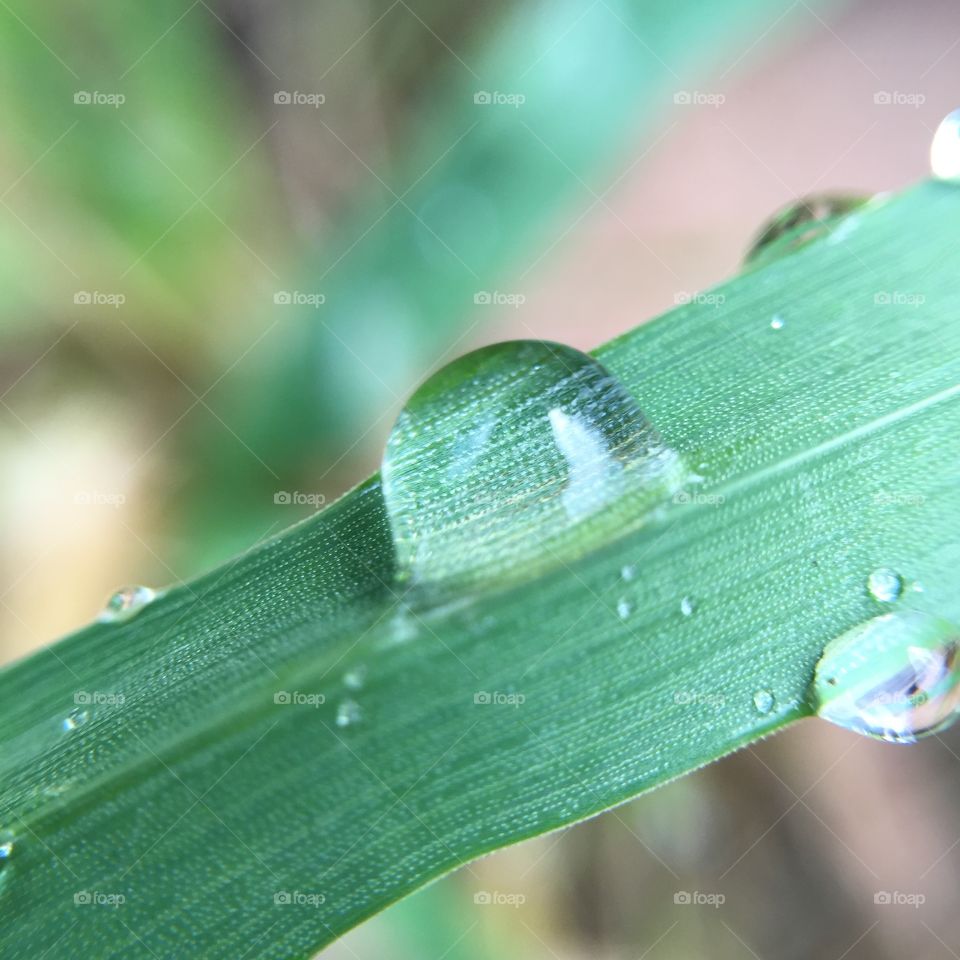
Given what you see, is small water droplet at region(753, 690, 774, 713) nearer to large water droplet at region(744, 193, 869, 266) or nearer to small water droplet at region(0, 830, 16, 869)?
Result: large water droplet at region(744, 193, 869, 266)

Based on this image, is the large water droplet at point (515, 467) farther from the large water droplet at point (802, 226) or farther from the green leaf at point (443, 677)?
the large water droplet at point (802, 226)

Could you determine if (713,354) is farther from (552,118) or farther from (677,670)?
(552,118)

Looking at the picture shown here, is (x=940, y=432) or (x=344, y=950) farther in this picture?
(x=344, y=950)

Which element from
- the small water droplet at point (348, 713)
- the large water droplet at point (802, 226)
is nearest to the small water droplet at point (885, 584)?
the large water droplet at point (802, 226)

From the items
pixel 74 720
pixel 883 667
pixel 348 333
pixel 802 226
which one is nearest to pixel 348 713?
pixel 74 720

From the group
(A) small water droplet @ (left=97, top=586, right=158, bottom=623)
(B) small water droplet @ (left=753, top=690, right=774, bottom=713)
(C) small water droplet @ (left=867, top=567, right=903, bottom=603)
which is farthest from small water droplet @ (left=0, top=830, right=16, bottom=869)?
(C) small water droplet @ (left=867, top=567, right=903, bottom=603)

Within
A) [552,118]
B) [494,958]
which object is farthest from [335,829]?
[552,118]
